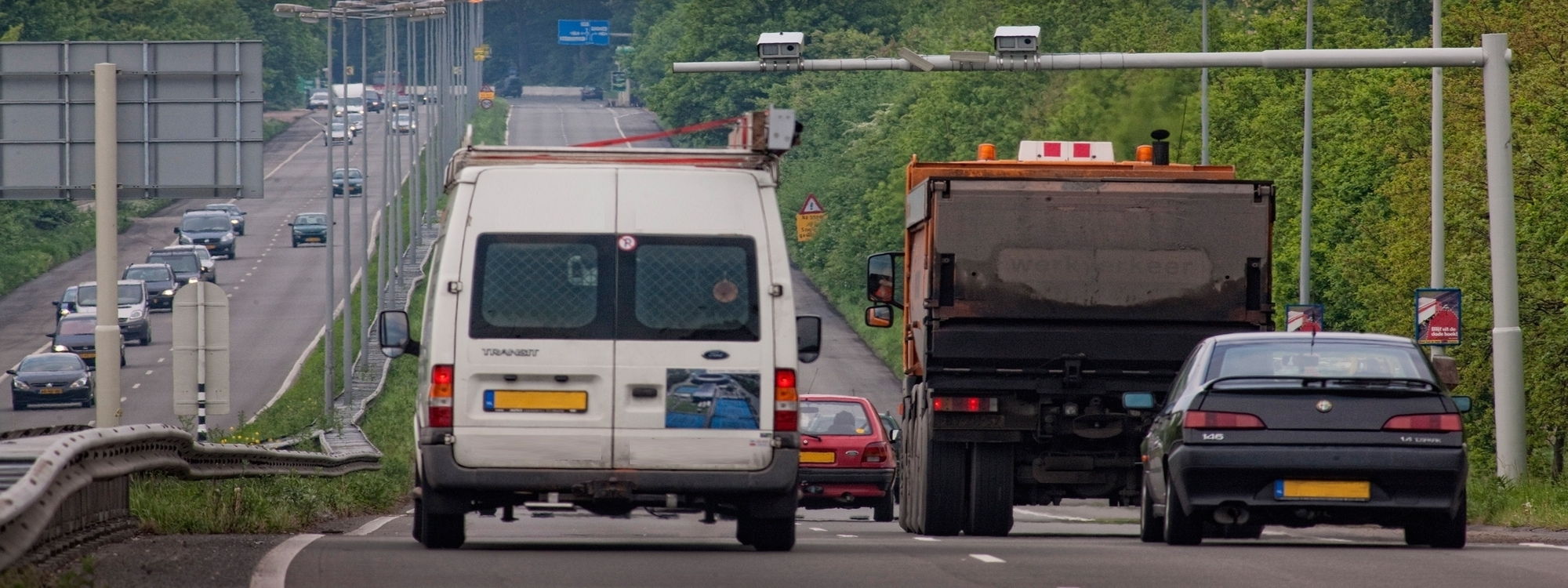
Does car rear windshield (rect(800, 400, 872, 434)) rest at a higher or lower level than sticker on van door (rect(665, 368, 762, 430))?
lower

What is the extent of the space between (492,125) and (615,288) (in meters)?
134

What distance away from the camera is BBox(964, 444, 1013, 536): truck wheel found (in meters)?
17.9

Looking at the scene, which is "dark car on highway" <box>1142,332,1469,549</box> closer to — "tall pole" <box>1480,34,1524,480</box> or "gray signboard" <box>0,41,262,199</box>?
"tall pole" <box>1480,34,1524,480</box>

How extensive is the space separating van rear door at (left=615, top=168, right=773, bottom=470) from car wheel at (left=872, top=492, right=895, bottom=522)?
10.5 meters

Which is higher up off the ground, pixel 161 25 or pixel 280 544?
pixel 161 25

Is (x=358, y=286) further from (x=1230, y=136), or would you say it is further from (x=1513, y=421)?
(x=1513, y=421)

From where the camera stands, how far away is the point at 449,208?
13.9 meters

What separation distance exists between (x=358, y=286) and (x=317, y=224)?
11.9 metres

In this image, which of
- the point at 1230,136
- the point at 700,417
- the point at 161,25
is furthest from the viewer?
the point at 161,25

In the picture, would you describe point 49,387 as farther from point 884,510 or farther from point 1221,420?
point 1221,420

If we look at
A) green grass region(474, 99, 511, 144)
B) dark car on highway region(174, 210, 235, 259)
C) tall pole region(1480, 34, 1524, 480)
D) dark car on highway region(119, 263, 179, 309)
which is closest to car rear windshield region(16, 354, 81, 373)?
dark car on highway region(119, 263, 179, 309)

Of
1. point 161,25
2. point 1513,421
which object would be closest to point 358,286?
point 161,25

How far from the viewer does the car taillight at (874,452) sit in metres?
23.6

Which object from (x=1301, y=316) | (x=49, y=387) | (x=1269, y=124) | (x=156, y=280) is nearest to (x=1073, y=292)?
(x=1301, y=316)
